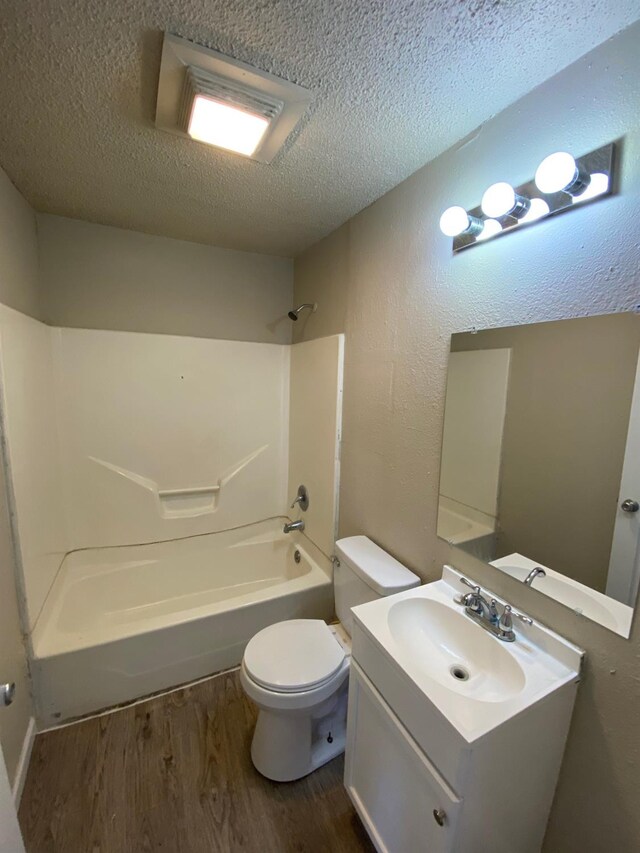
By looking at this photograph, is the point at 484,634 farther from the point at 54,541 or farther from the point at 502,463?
the point at 54,541

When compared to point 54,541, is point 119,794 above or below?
below

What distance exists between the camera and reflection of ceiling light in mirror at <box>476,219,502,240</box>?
3.66 feet

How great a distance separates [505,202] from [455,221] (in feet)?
0.60

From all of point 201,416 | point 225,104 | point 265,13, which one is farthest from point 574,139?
point 201,416

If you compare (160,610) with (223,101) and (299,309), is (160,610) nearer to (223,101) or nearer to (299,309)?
(299,309)

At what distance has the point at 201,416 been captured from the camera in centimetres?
242

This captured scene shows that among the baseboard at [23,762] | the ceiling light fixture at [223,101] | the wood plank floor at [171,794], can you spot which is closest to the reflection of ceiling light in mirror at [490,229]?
the ceiling light fixture at [223,101]

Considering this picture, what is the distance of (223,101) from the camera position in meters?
1.04

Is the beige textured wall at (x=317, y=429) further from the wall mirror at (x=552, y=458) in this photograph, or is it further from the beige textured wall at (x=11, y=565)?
the beige textured wall at (x=11, y=565)

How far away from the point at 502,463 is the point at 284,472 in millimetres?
1770

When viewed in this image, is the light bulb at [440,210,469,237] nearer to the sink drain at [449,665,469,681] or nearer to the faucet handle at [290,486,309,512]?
the sink drain at [449,665,469,681]

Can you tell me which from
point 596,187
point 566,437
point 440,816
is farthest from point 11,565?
point 596,187

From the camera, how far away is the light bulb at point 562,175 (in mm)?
870

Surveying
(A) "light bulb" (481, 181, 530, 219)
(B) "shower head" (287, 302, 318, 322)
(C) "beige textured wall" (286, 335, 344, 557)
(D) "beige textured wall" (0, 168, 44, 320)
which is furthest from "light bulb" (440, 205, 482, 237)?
(D) "beige textured wall" (0, 168, 44, 320)
